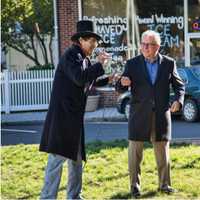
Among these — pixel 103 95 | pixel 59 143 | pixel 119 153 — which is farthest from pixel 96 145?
pixel 103 95

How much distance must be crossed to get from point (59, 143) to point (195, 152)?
366 cm

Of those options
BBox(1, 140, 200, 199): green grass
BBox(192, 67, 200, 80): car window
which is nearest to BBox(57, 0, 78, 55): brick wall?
BBox(192, 67, 200, 80): car window

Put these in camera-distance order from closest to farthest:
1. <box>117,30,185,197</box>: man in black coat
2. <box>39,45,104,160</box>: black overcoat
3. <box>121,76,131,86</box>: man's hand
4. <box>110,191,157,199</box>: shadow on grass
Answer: <box>39,45,104,160</box>: black overcoat < <box>121,76,131,86</box>: man's hand < <box>117,30,185,197</box>: man in black coat < <box>110,191,157,199</box>: shadow on grass

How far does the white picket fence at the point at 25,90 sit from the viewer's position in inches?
749

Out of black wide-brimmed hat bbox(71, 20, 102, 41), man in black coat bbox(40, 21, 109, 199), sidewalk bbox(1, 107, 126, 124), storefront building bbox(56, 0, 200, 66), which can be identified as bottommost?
sidewalk bbox(1, 107, 126, 124)

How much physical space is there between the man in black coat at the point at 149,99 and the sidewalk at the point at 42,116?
31.7 ft

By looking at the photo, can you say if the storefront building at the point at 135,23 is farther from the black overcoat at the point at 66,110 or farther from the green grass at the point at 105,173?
the black overcoat at the point at 66,110

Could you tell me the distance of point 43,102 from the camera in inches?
755

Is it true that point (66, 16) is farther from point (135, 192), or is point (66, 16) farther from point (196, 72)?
point (135, 192)

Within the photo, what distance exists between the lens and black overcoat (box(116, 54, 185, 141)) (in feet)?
21.3

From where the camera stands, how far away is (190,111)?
15.0m

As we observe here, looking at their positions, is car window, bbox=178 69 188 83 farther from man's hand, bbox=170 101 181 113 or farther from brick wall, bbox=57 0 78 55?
man's hand, bbox=170 101 181 113

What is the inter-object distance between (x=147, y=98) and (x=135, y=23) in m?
13.0

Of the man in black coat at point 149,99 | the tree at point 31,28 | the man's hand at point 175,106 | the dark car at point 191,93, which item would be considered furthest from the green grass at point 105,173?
the tree at point 31,28
